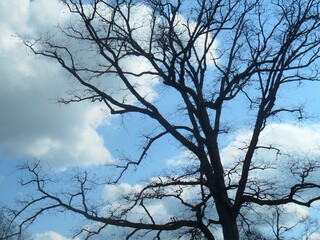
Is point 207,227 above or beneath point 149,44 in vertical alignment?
beneath

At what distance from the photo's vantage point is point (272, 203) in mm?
16297

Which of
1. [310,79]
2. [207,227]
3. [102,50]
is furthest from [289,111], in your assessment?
[102,50]

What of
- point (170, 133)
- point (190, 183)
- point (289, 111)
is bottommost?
point (190, 183)

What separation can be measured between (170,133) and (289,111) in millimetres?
4463

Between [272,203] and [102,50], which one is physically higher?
[102,50]

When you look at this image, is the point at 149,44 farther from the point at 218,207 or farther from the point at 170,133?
the point at 218,207

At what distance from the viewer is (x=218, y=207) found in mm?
16828

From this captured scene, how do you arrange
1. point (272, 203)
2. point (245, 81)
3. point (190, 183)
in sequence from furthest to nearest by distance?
point (245, 81), point (190, 183), point (272, 203)

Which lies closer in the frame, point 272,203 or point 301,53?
point 272,203

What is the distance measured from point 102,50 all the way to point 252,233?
27.5 feet

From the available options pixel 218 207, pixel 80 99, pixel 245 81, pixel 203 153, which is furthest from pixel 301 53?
pixel 80 99

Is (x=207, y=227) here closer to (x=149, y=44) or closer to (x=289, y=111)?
(x=289, y=111)

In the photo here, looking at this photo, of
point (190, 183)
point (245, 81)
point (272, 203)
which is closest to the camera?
point (272, 203)

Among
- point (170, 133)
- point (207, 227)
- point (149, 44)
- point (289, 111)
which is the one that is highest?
point (149, 44)
